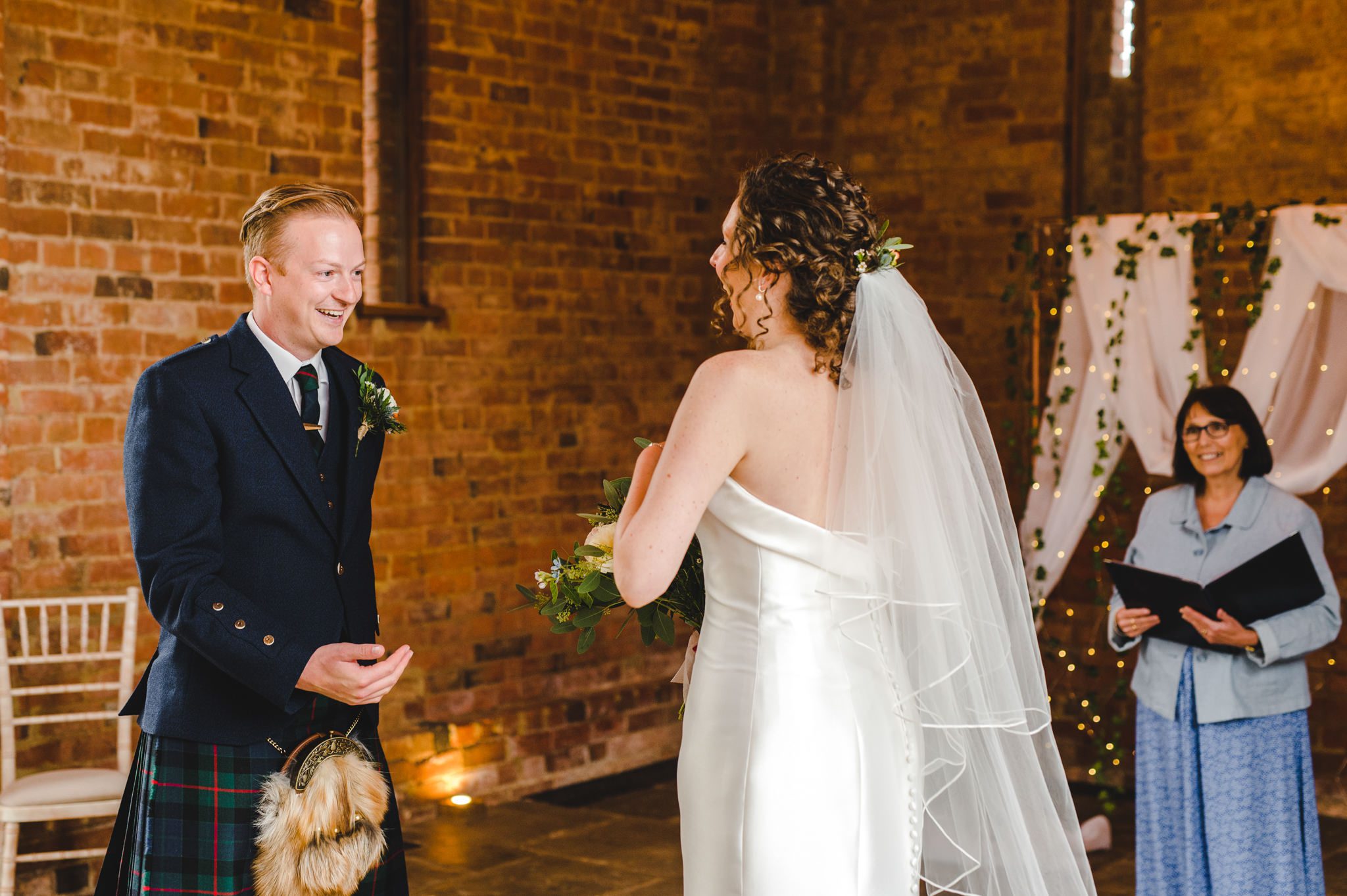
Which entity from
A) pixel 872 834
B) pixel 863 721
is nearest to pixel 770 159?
pixel 863 721

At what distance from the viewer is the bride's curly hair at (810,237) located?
2.24m

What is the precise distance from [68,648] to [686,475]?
3.07 m

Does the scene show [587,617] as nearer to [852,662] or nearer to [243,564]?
[852,662]

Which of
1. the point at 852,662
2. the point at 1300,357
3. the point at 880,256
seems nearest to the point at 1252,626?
the point at 1300,357

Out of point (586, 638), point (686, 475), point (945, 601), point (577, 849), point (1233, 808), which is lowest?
point (577, 849)

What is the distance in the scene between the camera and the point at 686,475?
85.0 inches

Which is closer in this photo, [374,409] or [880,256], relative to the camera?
[880,256]

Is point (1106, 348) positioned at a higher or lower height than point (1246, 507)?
higher

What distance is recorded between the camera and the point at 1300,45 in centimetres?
559

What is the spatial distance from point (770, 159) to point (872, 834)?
1081mm

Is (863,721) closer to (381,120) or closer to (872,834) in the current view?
(872,834)

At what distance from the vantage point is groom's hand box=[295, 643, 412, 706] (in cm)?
221

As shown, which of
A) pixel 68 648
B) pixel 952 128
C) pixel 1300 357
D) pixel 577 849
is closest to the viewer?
pixel 68 648

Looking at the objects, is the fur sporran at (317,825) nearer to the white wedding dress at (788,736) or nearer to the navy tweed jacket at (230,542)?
the navy tweed jacket at (230,542)
